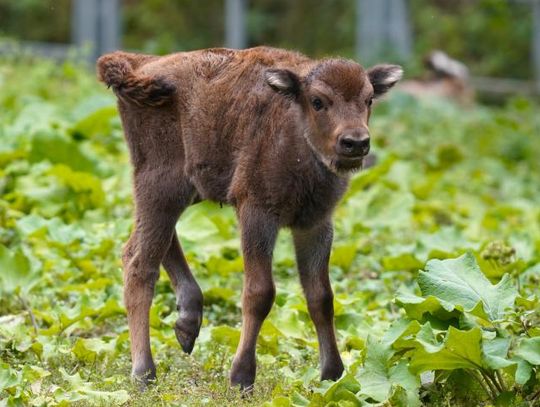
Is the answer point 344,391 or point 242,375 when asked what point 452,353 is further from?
point 242,375

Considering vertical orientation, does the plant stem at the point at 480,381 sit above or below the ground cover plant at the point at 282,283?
above

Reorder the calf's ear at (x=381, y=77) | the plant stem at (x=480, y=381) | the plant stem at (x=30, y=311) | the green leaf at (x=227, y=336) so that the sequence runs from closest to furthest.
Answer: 1. the plant stem at (x=480, y=381)
2. the calf's ear at (x=381, y=77)
3. the green leaf at (x=227, y=336)
4. the plant stem at (x=30, y=311)

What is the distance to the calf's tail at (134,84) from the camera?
299 inches

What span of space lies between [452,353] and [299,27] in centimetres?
2437

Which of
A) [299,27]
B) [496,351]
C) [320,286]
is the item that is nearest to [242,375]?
[320,286]

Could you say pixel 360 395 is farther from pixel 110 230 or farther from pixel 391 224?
pixel 391 224

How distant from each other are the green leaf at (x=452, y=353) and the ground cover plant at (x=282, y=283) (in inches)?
0.4

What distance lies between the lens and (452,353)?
6.01 metres

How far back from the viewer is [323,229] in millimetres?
7410

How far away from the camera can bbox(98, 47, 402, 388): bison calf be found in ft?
22.9

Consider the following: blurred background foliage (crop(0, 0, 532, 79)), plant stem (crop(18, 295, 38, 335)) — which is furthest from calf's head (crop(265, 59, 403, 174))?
blurred background foliage (crop(0, 0, 532, 79))

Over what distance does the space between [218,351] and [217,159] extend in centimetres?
125

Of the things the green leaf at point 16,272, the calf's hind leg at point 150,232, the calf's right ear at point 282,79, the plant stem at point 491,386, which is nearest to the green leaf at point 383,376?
the plant stem at point 491,386

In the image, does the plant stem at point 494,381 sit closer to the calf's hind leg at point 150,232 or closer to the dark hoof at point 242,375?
the dark hoof at point 242,375
